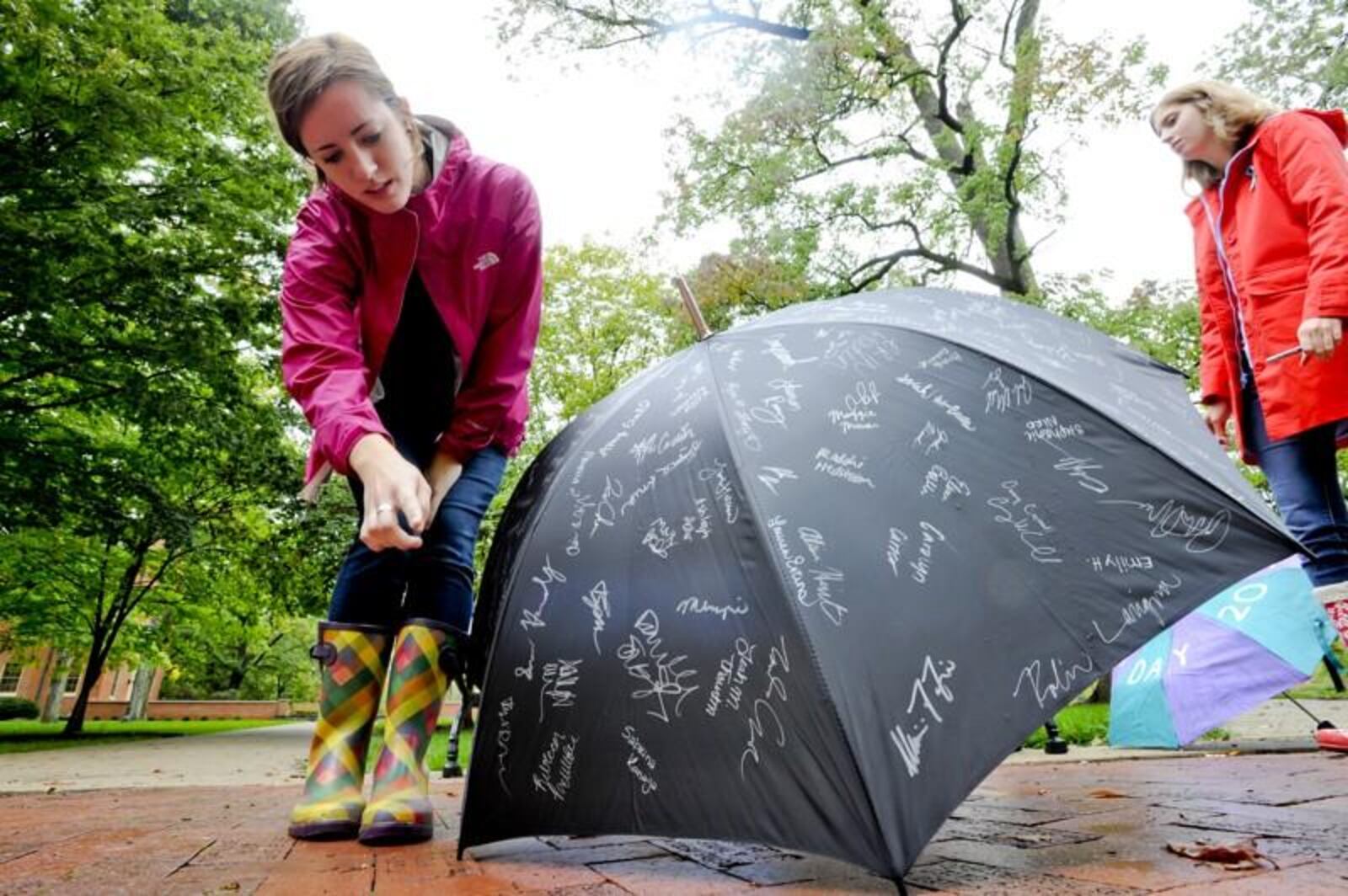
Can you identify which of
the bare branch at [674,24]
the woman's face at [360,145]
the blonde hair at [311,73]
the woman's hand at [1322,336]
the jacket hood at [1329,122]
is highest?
the bare branch at [674,24]

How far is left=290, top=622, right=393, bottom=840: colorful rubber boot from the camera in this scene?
1978 millimetres

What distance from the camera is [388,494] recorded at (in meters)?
1.58

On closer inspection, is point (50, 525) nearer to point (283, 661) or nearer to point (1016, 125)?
point (1016, 125)

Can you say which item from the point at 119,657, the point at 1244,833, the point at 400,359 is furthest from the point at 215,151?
the point at 119,657

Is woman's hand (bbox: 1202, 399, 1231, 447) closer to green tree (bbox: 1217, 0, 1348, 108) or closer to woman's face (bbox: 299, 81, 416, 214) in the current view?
woman's face (bbox: 299, 81, 416, 214)

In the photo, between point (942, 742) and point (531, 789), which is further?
point (531, 789)

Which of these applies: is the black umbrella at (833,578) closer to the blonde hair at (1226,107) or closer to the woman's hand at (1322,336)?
the woman's hand at (1322,336)

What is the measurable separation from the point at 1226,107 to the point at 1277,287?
0.56m

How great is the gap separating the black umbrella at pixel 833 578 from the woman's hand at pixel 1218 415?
87 centimetres

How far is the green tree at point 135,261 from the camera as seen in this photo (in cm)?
780

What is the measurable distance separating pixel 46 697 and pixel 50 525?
2316 cm

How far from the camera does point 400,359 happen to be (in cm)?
227

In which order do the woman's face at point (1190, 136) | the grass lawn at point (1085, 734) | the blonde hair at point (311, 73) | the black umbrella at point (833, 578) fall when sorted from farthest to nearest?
the grass lawn at point (1085, 734) → the woman's face at point (1190, 136) → the blonde hair at point (311, 73) → the black umbrella at point (833, 578)
